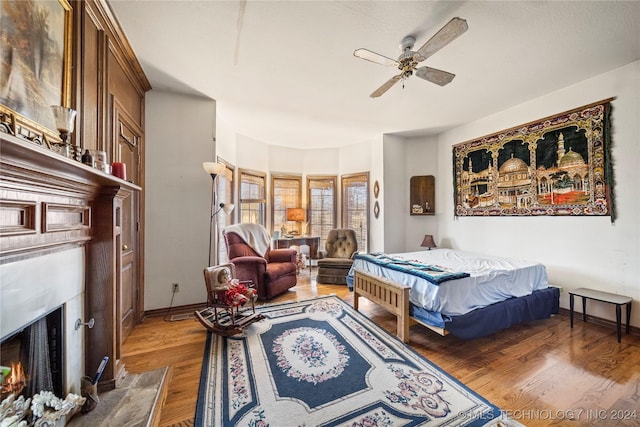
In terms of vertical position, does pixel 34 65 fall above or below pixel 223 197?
above

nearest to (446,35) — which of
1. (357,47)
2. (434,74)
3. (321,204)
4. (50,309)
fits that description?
(434,74)

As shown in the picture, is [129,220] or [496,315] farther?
[129,220]

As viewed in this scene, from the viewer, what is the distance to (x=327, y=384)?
1.68 metres

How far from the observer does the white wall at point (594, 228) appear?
7.95 feet

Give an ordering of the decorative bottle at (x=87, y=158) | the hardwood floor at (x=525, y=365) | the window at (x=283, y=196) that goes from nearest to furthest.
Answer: the decorative bottle at (x=87, y=158), the hardwood floor at (x=525, y=365), the window at (x=283, y=196)

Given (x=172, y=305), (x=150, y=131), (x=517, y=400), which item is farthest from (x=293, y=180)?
(x=517, y=400)

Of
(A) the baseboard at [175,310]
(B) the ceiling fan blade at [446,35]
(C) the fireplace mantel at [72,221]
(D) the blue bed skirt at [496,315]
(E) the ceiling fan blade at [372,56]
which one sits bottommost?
(A) the baseboard at [175,310]

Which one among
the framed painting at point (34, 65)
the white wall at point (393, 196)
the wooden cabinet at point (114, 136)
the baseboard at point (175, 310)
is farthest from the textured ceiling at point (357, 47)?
the baseboard at point (175, 310)

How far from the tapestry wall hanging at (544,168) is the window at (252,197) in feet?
12.6

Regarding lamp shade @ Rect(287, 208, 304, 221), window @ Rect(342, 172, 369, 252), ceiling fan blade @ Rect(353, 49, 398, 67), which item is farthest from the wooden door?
window @ Rect(342, 172, 369, 252)

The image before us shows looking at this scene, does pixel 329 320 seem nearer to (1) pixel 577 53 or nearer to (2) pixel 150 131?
(2) pixel 150 131

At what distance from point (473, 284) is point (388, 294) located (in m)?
0.81

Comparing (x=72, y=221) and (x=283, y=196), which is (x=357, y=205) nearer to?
(x=283, y=196)

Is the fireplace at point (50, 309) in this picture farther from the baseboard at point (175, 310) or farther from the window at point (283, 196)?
the window at point (283, 196)
